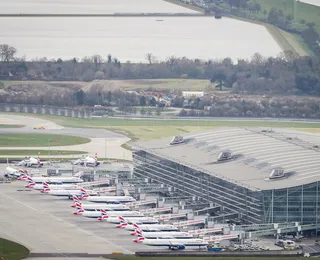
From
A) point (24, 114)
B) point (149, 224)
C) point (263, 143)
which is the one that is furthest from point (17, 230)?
point (24, 114)

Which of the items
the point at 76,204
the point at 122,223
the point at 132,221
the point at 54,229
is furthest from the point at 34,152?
the point at 54,229

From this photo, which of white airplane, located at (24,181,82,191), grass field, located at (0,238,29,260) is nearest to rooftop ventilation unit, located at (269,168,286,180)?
grass field, located at (0,238,29,260)

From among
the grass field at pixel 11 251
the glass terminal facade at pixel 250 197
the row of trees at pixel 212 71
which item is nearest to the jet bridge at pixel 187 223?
the glass terminal facade at pixel 250 197

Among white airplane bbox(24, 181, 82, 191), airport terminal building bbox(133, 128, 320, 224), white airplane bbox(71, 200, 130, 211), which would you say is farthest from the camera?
white airplane bbox(24, 181, 82, 191)

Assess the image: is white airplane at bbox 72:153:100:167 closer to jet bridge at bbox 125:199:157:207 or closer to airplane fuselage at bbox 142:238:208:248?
jet bridge at bbox 125:199:157:207

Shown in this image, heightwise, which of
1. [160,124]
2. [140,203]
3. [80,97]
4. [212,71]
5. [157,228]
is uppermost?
[212,71]

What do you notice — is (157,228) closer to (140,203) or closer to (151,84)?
(140,203)

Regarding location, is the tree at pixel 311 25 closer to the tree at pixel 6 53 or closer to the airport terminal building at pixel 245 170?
the tree at pixel 6 53
